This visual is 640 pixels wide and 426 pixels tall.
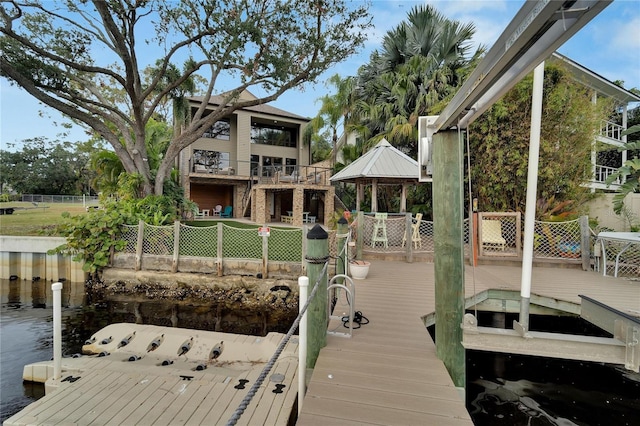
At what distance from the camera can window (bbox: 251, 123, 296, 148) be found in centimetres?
2266

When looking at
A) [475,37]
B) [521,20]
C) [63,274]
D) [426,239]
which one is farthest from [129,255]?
[475,37]

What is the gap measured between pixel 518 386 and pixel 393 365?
299cm

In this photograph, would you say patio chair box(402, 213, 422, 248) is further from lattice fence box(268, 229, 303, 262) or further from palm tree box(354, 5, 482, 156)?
palm tree box(354, 5, 482, 156)

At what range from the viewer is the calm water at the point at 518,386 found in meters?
3.78

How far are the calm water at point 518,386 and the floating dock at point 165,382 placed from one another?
0.94 meters

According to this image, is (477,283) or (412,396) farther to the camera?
(477,283)

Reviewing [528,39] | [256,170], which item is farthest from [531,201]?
[256,170]

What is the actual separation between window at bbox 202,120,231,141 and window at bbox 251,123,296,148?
1831 millimetres

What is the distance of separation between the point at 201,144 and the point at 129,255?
12.9 m

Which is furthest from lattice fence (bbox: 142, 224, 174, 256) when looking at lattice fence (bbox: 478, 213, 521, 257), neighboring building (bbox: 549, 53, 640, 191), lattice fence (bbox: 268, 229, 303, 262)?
neighboring building (bbox: 549, 53, 640, 191)

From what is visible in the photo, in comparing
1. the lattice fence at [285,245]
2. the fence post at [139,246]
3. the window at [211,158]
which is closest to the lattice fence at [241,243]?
the lattice fence at [285,245]

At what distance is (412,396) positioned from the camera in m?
2.39

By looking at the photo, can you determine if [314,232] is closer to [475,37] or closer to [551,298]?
[551,298]

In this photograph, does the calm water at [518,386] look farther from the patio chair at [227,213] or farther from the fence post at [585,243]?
the patio chair at [227,213]
